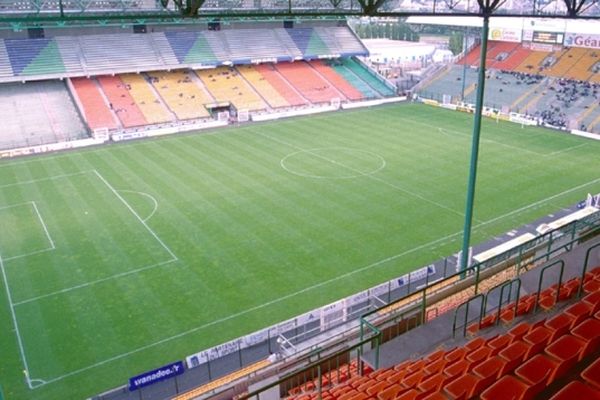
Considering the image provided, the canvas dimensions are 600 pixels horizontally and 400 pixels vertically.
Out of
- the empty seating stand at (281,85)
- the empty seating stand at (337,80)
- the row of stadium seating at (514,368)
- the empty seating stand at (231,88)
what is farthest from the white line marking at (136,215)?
the empty seating stand at (337,80)

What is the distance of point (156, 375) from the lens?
586 inches

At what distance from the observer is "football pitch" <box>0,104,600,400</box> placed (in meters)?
17.3

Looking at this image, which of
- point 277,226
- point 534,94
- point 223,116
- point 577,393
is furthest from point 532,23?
point 577,393

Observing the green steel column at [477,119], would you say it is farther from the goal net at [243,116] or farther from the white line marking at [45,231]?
the goal net at [243,116]

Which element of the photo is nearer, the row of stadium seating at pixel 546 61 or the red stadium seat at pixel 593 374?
the red stadium seat at pixel 593 374

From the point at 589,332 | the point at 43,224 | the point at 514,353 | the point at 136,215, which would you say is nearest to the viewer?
the point at 589,332

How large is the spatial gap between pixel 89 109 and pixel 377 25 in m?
75.2

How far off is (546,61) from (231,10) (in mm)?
38168

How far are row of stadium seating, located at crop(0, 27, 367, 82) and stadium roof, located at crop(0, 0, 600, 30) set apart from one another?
10.5ft

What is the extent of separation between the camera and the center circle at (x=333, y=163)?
3172 cm

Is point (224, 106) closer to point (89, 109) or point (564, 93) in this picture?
point (89, 109)

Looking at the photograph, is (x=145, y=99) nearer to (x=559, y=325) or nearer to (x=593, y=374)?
(x=559, y=325)

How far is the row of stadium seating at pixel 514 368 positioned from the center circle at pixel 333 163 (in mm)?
22188

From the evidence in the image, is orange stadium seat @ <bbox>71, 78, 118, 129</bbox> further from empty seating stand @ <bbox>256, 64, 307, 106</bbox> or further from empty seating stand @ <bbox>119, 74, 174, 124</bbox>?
empty seating stand @ <bbox>256, 64, 307, 106</bbox>
